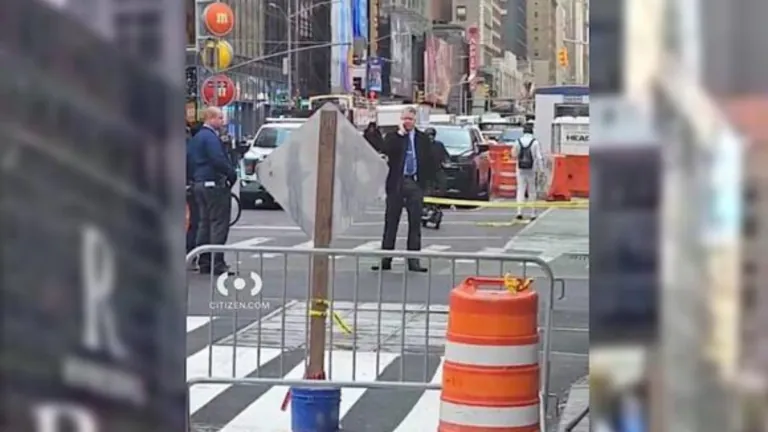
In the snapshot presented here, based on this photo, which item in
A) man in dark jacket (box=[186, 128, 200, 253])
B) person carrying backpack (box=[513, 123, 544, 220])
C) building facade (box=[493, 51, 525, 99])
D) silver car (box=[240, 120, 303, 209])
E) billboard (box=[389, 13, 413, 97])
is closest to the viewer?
man in dark jacket (box=[186, 128, 200, 253])

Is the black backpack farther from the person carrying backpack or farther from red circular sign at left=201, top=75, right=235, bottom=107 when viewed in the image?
red circular sign at left=201, top=75, right=235, bottom=107

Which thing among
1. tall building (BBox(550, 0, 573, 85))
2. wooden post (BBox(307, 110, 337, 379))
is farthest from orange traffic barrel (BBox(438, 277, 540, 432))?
tall building (BBox(550, 0, 573, 85))

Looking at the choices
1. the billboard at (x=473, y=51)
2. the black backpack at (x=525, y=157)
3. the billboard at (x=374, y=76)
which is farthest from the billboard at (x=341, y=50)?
the black backpack at (x=525, y=157)

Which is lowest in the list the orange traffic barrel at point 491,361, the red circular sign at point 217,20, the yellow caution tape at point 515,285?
the orange traffic barrel at point 491,361

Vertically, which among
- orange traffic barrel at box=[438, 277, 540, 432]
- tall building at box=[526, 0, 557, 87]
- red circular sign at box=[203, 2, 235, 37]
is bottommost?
orange traffic barrel at box=[438, 277, 540, 432]

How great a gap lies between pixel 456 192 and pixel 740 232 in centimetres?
2470

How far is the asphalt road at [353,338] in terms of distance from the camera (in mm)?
7762

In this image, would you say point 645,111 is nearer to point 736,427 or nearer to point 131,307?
point 736,427

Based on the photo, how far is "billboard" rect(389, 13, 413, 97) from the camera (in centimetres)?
9506

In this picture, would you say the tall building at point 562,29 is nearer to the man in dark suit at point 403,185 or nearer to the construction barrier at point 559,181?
the man in dark suit at point 403,185

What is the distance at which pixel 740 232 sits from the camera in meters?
2.37

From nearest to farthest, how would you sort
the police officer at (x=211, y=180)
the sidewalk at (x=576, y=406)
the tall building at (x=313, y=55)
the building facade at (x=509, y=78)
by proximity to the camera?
the sidewalk at (x=576, y=406)
the police officer at (x=211, y=180)
the tall building at (x=313, y=55)
the building facade at (x=509, y=78)

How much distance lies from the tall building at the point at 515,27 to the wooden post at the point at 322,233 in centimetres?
7137

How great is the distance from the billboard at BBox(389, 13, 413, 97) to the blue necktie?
78063 millimetres
